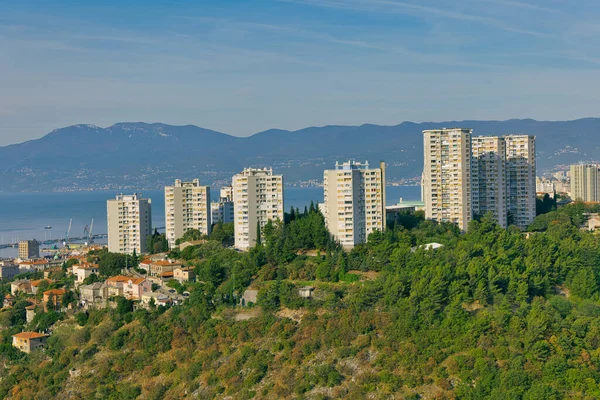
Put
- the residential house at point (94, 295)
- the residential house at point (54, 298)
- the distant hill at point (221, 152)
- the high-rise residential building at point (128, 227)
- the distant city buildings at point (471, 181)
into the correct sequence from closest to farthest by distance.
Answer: the residential house at point (94, 295)
the residential house at point (54, 298)
the distant city buildings at point (471, 181)
the high-rise residential building at point (128, 227)
the distant hill at point (221, 152)

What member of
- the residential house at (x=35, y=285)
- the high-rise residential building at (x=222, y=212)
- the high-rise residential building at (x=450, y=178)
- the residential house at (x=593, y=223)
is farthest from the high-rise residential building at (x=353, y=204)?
the residential house at (x=593, y=223)

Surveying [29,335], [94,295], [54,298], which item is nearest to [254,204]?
[94,295]

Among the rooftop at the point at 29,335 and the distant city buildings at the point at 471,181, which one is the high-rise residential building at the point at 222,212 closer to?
the distant city buildings at the point at 471,181

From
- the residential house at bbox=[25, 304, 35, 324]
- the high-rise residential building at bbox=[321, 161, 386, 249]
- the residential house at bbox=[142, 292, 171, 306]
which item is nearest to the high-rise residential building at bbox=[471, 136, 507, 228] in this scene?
the high-rise residential building at bbox=[321, 161, 386, 249]

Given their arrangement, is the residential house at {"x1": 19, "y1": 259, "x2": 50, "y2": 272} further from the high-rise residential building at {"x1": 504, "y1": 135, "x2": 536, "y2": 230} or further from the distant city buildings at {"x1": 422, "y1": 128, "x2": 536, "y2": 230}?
the high-rise residential building at {"x1": 504, "y1": 135, "x2": 536, "y2": 230}

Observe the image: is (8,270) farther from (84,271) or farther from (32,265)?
(84,271)

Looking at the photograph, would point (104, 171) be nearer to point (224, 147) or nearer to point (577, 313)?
point (224, 147)
